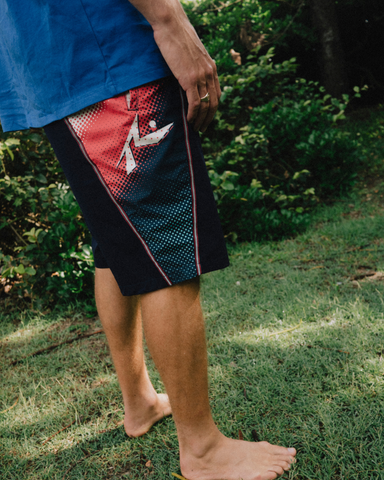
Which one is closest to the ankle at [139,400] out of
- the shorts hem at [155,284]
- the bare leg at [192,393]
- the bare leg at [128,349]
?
the bare leg at [128,349]

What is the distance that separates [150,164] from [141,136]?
72 millimetres

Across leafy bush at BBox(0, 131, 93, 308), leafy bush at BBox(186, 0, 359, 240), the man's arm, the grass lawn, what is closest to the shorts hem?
the man's arm

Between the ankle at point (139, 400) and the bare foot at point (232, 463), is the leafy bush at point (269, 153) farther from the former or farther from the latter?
the bare foot at point (232, 463)

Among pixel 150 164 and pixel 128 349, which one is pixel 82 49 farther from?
pixel 128 349

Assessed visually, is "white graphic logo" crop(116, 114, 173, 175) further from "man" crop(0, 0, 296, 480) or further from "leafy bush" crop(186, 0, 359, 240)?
"leafy bush" crop(186, 0, 359, 240)

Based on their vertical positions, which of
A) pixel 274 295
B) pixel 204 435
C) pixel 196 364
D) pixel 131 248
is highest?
pixel 131 248

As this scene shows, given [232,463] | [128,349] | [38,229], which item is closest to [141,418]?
[128,349]

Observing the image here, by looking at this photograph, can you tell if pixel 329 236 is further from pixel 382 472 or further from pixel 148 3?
pixel 148 3

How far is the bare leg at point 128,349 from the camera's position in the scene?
4.44ft

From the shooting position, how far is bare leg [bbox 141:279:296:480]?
1.08 m

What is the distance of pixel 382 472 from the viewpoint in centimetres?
111

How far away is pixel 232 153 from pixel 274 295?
1.92 meters

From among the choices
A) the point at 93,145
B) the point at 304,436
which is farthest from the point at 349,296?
the point at 93,145

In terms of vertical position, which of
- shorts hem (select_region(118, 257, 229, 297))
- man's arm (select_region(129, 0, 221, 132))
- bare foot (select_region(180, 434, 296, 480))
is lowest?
bare foot (select_region(180, 434, 296, 480))
